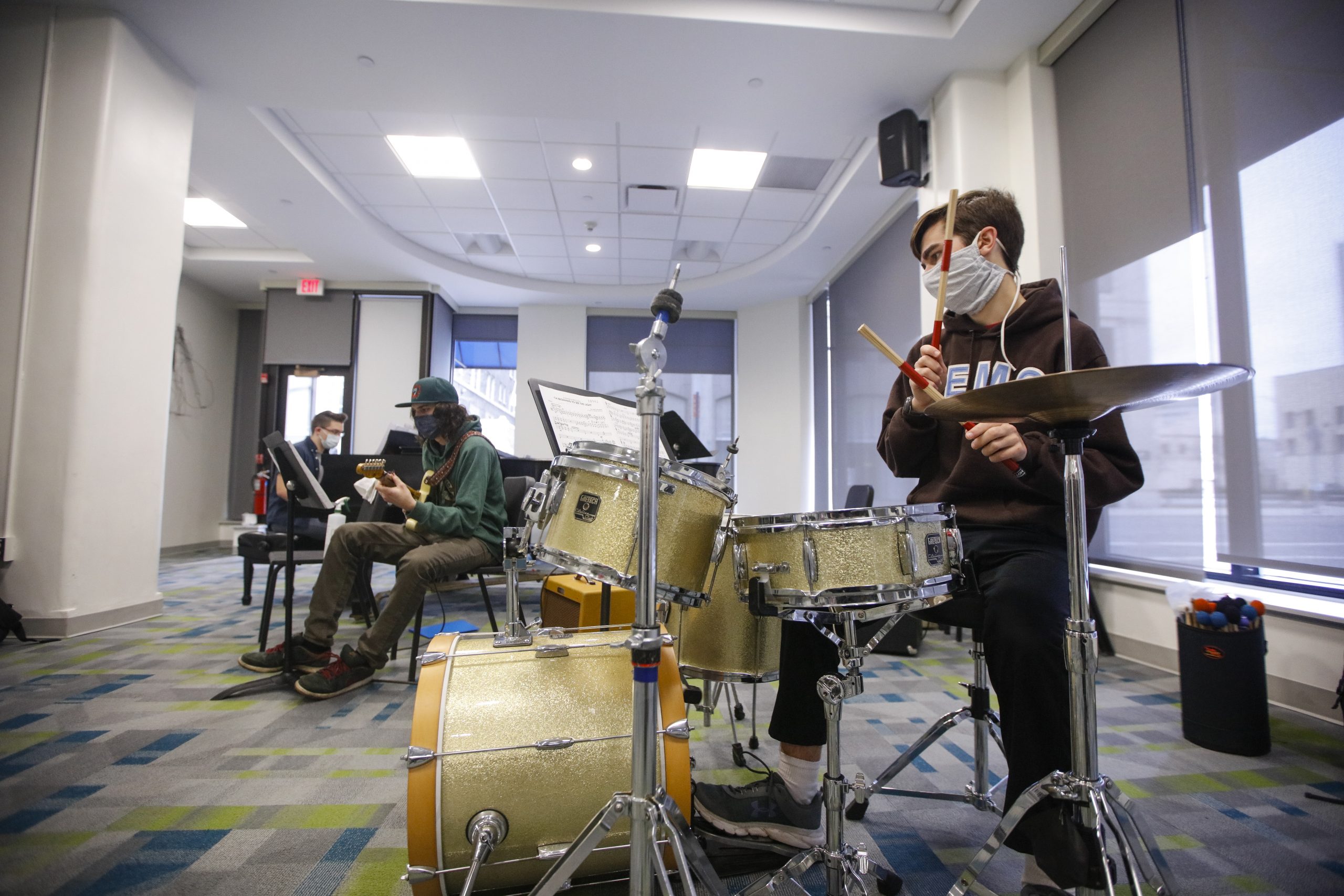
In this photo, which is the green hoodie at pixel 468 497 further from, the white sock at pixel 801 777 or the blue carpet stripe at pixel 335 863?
the white sock at pixel 801 777

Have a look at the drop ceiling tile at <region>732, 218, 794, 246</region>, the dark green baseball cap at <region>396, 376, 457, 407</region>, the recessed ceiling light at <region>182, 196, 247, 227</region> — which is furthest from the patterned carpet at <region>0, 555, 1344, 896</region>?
the recessed ceiling light at <region>182, 196, 247, 227</region>

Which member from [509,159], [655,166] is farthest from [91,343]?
[655,166]

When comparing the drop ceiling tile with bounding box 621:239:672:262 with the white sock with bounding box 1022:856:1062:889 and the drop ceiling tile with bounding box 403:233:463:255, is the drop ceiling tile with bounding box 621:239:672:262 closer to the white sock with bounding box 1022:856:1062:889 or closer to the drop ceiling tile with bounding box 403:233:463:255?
the drop ceiling tile with bounding box 403:233:463:255

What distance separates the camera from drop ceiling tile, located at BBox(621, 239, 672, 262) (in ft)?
20.2

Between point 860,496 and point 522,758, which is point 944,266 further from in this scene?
point 860,496

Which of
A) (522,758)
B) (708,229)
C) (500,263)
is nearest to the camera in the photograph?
(522,758)

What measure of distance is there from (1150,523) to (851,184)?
3.22 meters

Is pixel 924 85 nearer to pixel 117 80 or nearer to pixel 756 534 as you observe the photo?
pixel 756 534

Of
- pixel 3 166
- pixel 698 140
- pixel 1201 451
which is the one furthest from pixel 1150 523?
pixel 3 166

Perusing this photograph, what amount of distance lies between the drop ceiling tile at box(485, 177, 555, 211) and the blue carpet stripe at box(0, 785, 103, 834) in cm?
464

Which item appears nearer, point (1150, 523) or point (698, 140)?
point (1150, 523)

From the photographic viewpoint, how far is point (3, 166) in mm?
3092

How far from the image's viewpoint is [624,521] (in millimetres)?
1262

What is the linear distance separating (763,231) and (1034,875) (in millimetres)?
5628
